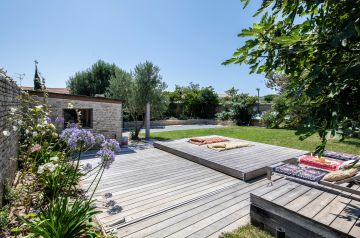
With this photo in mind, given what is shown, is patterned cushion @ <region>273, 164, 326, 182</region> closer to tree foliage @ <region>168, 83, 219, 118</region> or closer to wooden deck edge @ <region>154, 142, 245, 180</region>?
wooden deck edge @ <region>154, 142, 245, 180</region>

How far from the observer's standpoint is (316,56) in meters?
1.34

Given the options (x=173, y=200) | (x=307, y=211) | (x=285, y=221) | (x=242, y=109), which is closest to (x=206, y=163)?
(x=173, y=200)

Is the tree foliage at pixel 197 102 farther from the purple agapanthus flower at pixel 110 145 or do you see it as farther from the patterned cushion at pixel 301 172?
the purple agapanthus flower at pixel 110 145

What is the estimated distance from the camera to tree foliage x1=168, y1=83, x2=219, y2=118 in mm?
24266

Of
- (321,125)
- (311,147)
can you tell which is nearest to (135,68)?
(311,147)

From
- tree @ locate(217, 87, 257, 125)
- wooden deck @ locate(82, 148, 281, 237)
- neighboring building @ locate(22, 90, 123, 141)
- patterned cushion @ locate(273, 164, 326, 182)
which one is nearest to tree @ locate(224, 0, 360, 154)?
wooden deck @ locate(82, 148, 281, 237)

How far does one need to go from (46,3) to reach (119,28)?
407 cm

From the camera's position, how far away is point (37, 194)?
3.76m

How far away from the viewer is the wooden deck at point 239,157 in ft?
18.1

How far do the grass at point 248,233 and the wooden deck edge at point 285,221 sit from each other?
0.10 m

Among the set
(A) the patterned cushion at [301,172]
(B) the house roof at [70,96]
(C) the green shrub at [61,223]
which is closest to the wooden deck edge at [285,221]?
(A) the patterned cushion at [301,172]

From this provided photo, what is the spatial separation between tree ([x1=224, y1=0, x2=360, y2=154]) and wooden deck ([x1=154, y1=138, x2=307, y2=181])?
4278mm

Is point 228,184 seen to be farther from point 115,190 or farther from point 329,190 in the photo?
point 115,190

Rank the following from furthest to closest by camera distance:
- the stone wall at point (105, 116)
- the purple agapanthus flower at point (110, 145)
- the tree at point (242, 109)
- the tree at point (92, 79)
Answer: the tree at point (92, 79) → the tree at point (242, 109) → the stone wall at point (105, 116) → the purple agapanthus flower at point (110, 145)
